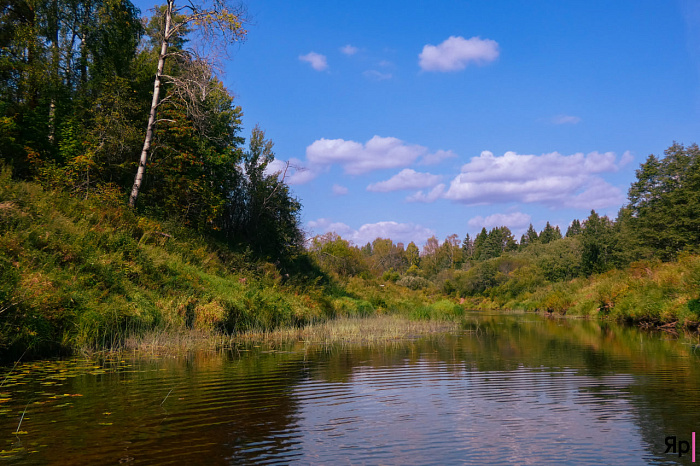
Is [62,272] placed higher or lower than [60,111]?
lower

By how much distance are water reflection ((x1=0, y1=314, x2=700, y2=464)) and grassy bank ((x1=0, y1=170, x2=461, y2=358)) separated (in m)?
1.71

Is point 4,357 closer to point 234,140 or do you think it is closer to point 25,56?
point 25,56

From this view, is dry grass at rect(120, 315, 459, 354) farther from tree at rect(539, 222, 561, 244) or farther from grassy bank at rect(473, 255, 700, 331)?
tree at rect(539, 222, 561, 244)

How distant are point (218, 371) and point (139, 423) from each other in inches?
180

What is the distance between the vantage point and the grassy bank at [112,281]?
12.5m

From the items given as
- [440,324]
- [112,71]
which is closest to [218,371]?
[440,324]

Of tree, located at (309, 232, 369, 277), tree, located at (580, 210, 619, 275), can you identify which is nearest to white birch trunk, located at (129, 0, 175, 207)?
tree, located at (309, 232, 369, 277)

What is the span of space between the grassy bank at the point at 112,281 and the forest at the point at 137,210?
0.06m

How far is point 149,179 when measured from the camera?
1034 inches

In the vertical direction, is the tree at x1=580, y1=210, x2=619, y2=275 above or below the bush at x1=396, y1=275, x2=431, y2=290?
above

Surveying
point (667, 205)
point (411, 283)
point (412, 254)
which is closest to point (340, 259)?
Result: point (411, 283)

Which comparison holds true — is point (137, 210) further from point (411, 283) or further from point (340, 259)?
point (411, 283)

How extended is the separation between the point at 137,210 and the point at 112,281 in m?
8.51

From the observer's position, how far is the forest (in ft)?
48.3
